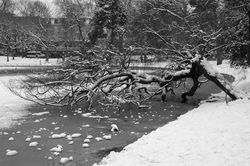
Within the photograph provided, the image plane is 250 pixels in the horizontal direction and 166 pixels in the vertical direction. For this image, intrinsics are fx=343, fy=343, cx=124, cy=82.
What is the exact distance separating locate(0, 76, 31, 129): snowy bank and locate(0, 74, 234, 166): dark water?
492 mm

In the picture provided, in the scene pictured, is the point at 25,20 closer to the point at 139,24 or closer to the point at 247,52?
the point at 139,24

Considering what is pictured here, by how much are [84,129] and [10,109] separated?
219 inches

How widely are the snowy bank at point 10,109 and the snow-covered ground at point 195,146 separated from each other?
5914mm

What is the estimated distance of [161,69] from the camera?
17984mm

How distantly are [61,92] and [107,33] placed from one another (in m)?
19.5

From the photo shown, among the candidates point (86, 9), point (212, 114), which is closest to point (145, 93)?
point (212, 114)

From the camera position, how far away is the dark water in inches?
335

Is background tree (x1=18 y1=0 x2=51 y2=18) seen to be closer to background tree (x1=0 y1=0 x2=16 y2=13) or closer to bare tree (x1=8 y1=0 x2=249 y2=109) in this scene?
background tree (x1=0 y1=0 x2=16 y2=13)

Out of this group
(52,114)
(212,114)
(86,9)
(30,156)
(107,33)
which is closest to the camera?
(30,156)

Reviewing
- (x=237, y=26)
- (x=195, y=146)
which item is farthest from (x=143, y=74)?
(x=195, y=146)

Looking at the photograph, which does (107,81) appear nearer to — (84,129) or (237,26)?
(84,129)

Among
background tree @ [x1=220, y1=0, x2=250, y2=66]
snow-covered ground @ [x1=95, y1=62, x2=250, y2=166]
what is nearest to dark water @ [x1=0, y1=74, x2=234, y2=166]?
snow-covered ground @ [x1=95, y1=62, x2=250, y2=166]

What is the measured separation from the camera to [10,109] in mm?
15539

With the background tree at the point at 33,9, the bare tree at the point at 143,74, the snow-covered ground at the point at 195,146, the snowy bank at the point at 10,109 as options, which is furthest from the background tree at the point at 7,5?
the snow-covered ground at the point at 195,146
